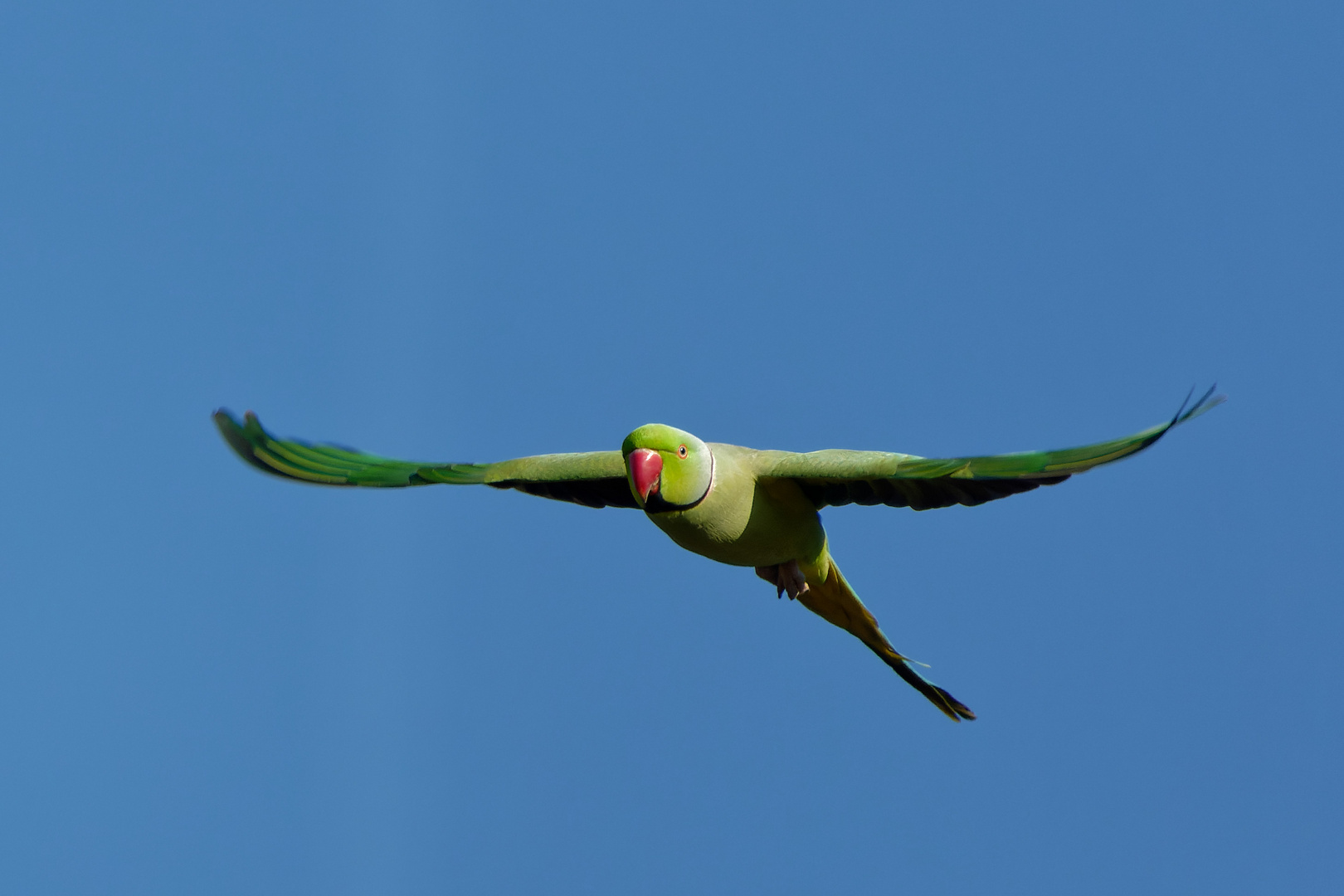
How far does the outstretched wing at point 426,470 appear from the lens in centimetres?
1130

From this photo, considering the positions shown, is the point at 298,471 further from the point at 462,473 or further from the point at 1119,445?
the point at 1119,445

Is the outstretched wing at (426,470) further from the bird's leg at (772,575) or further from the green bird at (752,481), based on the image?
the bird's leg at (772,575)

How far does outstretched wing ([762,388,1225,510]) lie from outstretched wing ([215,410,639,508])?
150 cm

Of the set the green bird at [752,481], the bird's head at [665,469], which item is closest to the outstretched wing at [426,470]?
the green bird at [752,481]

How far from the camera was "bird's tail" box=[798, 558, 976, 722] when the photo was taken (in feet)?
38.4

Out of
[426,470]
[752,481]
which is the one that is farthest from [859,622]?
[426,470]

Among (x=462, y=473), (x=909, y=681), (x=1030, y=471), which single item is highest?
(x=462, y=473)

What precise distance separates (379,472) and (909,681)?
5026mm

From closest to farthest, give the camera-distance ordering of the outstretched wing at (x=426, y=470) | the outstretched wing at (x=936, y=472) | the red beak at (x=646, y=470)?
the outstretched wing at (x=936, y=472) → the red beak at (x=646, y=470) → the outstretched wing at (x=426, y=470)

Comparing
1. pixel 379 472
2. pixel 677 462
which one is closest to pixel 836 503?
pixel 677 462

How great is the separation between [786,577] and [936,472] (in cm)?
227

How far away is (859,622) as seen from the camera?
39.7 feet

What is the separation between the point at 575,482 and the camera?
11641 millimetres

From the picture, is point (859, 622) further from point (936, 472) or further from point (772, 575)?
point (936, 472)
